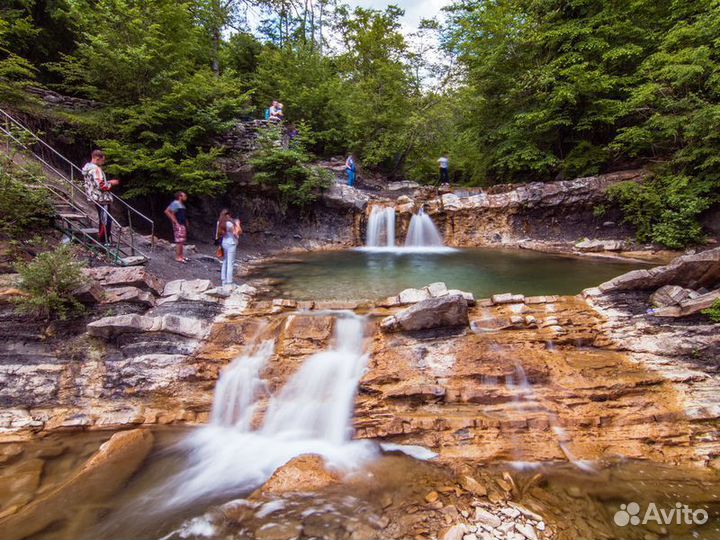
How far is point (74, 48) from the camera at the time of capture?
12.8m

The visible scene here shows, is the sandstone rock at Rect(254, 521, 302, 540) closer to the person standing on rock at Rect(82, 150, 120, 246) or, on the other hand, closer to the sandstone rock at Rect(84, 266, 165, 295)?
the sandstone rock at Rect(84, 266, 165, 295)

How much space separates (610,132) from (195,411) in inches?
695

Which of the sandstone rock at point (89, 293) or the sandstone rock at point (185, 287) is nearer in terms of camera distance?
the sandstone rock at point (89, 293)

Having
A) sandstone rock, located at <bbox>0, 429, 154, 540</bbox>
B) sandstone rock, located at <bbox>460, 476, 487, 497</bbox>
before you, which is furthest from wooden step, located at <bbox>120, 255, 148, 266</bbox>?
sandstone rock, located at <bbox>460, 476, 487, 497</bbox>

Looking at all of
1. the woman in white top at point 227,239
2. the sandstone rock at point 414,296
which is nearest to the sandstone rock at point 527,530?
the sandstone rock at point 414,296

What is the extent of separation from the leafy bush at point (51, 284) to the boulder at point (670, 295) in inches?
383

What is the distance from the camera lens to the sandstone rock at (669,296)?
5.23 metres

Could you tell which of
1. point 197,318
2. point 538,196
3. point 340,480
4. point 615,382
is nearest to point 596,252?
point 538,196

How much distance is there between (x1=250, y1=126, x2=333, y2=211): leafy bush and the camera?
1300 cm

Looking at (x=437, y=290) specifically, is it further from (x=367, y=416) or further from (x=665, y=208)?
(x=665, y=208)

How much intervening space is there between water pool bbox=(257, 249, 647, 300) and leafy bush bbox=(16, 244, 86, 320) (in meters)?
3.84

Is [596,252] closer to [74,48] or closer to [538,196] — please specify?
[538,196]

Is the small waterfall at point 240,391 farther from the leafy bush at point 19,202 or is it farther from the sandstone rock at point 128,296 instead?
the leafy bush at point 19,202

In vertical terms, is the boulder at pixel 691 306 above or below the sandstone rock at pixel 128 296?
below
